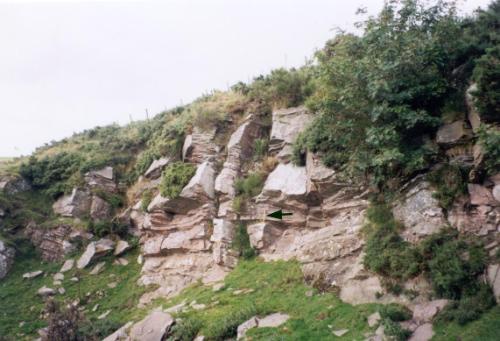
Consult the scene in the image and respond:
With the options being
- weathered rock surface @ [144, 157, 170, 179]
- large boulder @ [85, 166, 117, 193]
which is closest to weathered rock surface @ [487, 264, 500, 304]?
weathered rock surface @ [144, 157, 170, 179]

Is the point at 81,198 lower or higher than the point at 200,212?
higher

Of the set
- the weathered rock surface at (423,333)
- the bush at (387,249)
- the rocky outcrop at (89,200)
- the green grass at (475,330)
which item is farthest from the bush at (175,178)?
the green grass at (475,330)

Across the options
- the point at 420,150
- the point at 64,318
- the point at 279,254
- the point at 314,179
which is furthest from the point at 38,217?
the point at 420,150

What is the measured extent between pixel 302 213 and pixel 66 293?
1030 centimetres

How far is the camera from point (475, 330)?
864 cm

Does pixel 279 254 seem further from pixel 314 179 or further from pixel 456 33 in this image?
pixel 456 33

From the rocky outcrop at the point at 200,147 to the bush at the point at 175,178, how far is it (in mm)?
677

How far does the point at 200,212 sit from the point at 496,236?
428 inches

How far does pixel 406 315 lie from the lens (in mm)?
9906

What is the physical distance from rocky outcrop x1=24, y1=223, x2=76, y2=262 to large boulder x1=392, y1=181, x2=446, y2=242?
14778 millimetres

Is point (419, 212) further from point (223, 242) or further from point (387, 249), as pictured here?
point (223, 242)

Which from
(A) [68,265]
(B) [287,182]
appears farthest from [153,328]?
(A) [68,265]

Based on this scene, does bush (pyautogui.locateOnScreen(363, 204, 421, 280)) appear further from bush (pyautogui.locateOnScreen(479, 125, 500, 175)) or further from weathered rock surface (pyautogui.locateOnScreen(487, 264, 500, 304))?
bush (pyautogui.locateOnScreen(479, 125, 500, 175))

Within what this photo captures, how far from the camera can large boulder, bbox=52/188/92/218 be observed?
21000 millimetres
